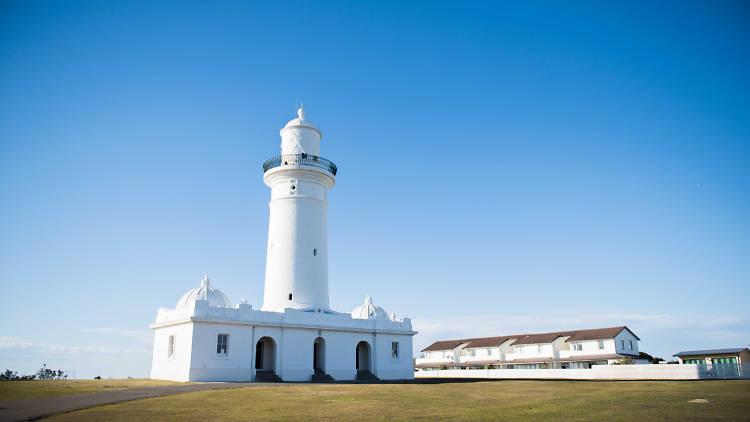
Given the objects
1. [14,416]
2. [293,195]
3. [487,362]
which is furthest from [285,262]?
[487,362]

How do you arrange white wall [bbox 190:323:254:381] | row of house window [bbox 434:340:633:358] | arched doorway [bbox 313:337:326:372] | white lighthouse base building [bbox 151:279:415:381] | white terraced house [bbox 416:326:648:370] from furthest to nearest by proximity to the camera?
row of house window [bbox 434:340:633:358] → white terraced house [bbox 416:326:648:370] → arched doorway [bbox 313:337:326:372] → white lighthouse base building [bbox 151:279:415:381] → white wall [bbox 190:323:254:381]

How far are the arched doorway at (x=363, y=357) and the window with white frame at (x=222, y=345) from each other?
9.90 m

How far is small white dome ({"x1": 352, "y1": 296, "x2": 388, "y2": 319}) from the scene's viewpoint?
3497 centimetres

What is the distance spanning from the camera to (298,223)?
32250 millimetres

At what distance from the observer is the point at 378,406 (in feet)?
47.8

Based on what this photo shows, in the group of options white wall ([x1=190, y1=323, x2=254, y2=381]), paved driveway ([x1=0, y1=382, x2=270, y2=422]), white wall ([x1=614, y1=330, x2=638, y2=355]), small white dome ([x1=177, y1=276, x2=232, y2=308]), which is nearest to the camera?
paved driveway ([x1=0, y1=382, x2=270, y2=422])

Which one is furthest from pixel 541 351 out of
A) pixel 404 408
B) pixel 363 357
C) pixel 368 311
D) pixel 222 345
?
pixel 404 408

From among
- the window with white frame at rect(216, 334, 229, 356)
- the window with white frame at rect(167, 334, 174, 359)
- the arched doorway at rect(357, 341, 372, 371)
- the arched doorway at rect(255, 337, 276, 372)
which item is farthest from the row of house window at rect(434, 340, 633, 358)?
the window with white frame at rect(167, 334, 174, 359)

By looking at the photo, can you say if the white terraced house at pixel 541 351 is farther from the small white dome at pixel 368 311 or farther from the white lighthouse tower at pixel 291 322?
the white lighthouse tower at pixel 291 322

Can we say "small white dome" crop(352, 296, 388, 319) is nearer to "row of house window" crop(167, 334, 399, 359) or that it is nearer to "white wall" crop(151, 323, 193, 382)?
"row of house window" crop(167, 334, 399, 359)

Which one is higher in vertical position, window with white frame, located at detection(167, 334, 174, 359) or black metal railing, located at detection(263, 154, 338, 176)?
black metal railing, located at detection(263, 154, 338, 176)

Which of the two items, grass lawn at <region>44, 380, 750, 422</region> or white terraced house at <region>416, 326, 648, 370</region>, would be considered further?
white terraced house at <region>416, 326, 648, 370</region>

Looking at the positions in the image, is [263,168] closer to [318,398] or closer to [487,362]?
[318,398]

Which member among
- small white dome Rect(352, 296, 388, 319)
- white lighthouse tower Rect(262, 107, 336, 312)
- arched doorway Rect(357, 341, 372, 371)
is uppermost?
white lighthouse tower Rect(262, 107, 336, 312)
